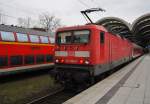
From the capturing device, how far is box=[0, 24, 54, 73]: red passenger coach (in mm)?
12157

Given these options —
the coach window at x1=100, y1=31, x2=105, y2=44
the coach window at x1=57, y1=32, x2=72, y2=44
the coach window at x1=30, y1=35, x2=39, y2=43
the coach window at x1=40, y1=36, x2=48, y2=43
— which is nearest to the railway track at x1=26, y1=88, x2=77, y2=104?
the coach window at x1=57, y1=32, x2=72, y2=44

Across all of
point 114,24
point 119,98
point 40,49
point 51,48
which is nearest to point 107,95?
point 119,98

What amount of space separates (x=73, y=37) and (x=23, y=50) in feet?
14.2

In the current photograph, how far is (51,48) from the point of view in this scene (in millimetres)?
17078

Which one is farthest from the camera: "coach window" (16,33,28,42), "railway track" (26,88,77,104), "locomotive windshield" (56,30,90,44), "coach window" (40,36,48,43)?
"coach window" (40,36,48,43)

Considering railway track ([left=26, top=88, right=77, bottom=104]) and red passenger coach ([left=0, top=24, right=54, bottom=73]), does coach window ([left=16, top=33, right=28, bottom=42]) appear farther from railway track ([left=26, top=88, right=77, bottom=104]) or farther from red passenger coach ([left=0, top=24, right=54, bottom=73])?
railway track ([left=26, top=88, right=77, bottom=104])

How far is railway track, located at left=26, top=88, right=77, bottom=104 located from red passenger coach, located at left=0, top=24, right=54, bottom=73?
3461mm

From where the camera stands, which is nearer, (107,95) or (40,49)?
Result: (107,95)

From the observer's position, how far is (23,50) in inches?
541

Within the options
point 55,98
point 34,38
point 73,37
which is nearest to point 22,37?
point 34,38

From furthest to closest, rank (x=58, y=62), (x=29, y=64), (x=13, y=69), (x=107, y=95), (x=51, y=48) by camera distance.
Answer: (x=51, y=48) → (x=29, y=64) → (x=13, y=69) → (x=58, y=62) → (x=107, y=95)

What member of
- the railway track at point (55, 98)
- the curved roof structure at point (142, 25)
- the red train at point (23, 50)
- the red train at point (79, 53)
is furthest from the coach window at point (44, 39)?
the curved roof structure at point (142, 25)

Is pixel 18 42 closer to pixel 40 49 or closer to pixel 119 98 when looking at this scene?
pixel 40 49

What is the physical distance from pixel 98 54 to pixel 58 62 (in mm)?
2011
